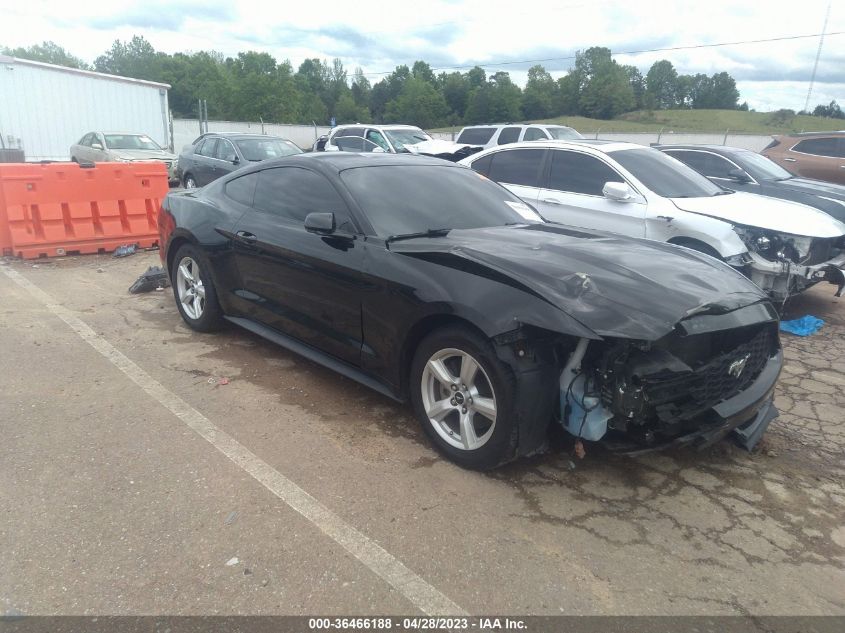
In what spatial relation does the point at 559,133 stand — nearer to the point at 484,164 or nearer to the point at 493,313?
the point at 484,164

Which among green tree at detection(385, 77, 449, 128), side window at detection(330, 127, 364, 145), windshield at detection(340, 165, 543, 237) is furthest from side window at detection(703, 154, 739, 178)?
green tree at detection(385, 77, 449, 128)

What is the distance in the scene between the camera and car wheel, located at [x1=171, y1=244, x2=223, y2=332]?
5215mm

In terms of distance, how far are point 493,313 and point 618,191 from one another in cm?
395

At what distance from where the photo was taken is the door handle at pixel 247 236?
4664 mm

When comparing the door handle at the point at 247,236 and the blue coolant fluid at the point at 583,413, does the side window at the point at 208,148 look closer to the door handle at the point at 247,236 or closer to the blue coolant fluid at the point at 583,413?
the door handle at the point at 247,236

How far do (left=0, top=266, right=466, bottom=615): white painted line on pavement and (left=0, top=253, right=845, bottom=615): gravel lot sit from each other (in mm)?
32

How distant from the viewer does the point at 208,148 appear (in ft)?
45.6

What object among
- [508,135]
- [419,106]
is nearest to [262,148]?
[508,135]

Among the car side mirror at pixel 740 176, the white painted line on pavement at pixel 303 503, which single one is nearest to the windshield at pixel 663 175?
the car side mirror at pixel 740 176

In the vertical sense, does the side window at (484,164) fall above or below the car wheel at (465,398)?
above

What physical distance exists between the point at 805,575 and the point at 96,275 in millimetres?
7718

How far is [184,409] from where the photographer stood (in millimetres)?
4039

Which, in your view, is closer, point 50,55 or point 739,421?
point 739,421

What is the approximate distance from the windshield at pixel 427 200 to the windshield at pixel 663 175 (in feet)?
8.39
